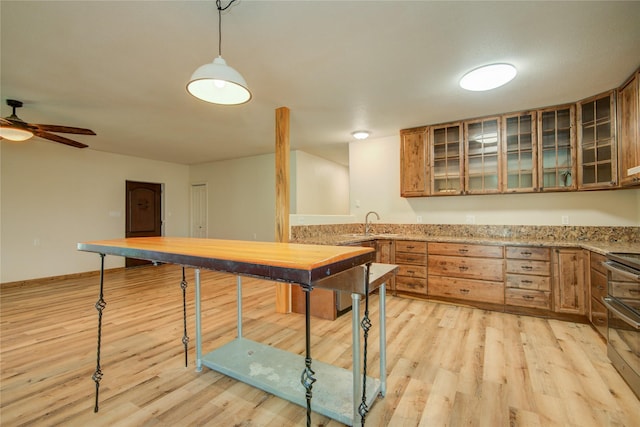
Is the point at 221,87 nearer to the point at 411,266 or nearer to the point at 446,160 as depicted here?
the point at 411,266

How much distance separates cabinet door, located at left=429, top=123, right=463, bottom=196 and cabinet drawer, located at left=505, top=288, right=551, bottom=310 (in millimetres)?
1412

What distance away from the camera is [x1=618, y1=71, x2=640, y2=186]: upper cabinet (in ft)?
8.45

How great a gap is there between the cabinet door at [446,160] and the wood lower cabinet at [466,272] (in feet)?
2.86

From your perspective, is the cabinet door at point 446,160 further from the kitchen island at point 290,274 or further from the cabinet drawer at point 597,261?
the kitchen island at point 290,274

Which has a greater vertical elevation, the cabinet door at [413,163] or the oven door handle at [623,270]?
the cabinet door at [413,163]

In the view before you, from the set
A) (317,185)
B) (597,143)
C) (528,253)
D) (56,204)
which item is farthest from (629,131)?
(56,204)

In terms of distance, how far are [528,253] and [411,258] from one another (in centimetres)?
132

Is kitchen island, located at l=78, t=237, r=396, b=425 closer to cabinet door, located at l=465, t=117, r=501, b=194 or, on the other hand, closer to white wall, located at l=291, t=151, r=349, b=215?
cabinet door, located at l=465, t=117, r=501, b=194

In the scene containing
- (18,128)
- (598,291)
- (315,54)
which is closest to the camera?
(315,54)

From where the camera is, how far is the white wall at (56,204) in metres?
4.86

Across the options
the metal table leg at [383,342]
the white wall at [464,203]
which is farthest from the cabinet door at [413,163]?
the metal table leg at [383,342]

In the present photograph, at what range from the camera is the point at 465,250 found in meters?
3.58

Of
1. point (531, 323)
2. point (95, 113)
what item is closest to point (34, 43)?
point (95, 113)

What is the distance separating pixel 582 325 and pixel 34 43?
5.60 meters
